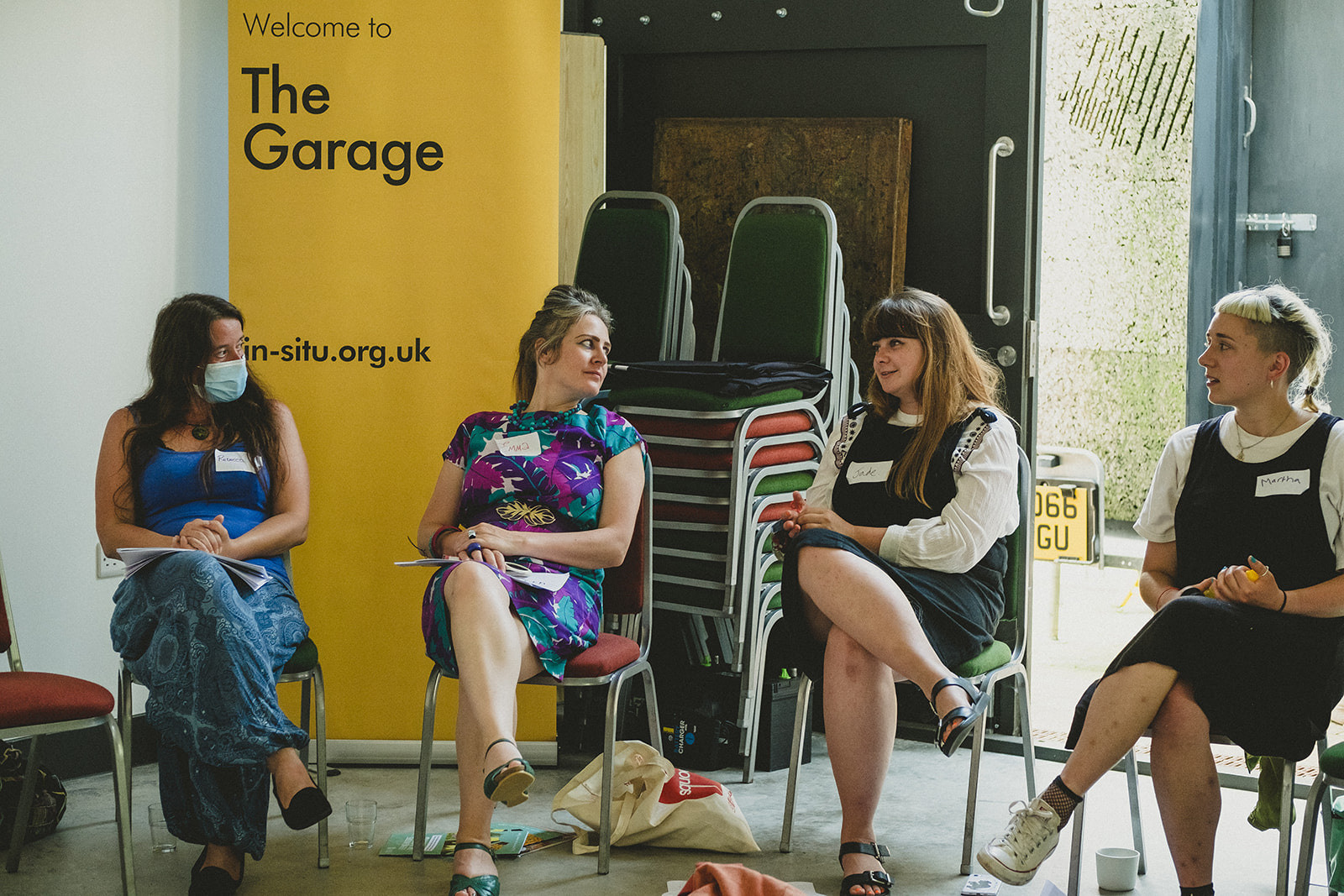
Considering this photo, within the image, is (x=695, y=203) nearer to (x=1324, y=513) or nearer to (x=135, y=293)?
(x=135, y=293)

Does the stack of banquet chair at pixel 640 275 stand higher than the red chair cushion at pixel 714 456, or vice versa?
the stack of banquet chair at pixel 640 275

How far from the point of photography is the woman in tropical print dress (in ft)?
8.63

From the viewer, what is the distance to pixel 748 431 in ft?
11.0

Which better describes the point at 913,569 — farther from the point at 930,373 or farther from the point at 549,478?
the point at 549,478

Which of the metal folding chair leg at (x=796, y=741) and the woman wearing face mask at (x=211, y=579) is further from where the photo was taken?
the metal folding chair leg at (x=796, y=741)

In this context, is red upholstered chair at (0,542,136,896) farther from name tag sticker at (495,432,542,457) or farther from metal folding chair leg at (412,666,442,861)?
name tag sticker at (495,432,542,457)

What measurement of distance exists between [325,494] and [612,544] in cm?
102

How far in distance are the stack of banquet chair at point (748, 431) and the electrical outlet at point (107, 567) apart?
1.43m

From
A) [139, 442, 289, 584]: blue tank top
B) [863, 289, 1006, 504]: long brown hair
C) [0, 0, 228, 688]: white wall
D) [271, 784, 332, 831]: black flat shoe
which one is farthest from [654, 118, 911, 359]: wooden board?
[271, 784, 332, 831]: black flat shoe

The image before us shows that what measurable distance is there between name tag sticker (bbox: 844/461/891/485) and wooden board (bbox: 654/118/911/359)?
0.81m

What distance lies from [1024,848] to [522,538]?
1198mm

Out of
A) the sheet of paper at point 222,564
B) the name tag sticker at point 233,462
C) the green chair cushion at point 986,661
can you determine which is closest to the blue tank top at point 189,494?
the name tag sticker at point 233,462

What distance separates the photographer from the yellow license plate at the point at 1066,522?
182 inches

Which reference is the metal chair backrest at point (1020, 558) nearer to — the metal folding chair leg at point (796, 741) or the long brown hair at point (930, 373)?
the long brown hair at point (930, 373)
